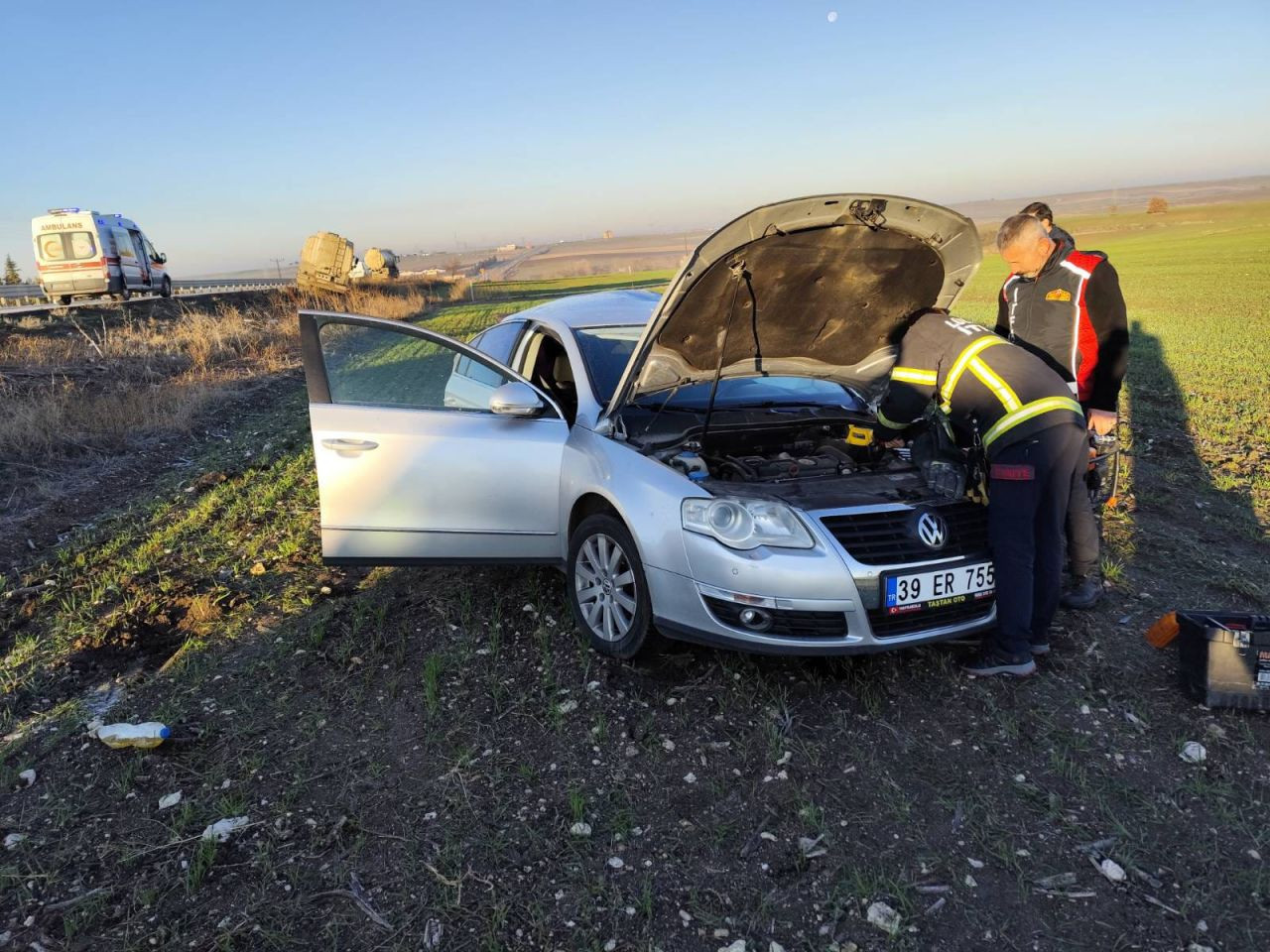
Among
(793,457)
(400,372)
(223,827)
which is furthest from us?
(400,372)

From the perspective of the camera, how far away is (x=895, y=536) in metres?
3.09

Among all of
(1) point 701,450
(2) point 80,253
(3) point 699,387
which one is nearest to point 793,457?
(1) point 701,450

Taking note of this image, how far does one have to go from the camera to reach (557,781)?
286 centimetres

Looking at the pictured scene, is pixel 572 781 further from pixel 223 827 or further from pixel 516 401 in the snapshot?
pixel 516 401

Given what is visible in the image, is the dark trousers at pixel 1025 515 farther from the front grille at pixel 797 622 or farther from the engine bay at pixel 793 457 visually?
the front grille at pixel 797 622

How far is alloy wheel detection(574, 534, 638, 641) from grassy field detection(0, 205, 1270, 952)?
224 mm

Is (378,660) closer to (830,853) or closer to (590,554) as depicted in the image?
(590,554)

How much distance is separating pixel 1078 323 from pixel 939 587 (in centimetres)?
183

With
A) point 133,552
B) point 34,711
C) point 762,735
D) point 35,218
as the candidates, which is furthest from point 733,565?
point 35,218

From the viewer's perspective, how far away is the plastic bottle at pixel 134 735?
309 cm

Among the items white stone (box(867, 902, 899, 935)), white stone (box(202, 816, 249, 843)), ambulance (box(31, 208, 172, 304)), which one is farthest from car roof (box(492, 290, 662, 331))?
ambulance (box(31, 208, 172, 304))

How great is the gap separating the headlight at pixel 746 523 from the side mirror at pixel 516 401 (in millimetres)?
1093

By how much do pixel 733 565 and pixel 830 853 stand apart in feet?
3.28

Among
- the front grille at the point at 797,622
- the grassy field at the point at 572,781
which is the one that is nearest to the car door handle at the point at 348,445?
the grassy field at the point at 572,781
